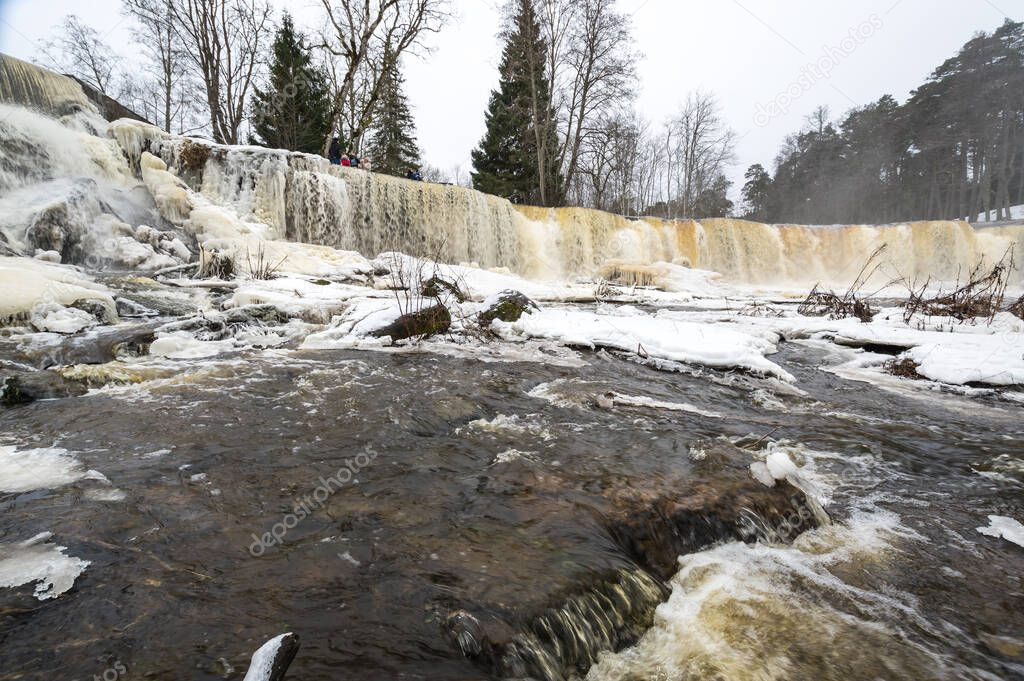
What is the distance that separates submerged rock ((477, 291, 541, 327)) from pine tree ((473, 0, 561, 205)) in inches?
679

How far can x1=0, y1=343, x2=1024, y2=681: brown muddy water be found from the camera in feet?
3.79

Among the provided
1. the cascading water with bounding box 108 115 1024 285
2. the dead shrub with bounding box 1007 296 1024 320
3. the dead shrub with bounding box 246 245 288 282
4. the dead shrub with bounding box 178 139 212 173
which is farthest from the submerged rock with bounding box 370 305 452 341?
the dead shrub with bounding box 178 139 212 173

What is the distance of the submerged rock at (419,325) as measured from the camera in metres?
5.33

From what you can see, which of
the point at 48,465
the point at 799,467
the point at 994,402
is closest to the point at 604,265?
the point at 994,402

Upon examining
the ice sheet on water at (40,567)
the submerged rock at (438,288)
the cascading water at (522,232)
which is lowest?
the ice sheet on water at (40,567)

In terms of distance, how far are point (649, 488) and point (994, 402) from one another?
3.77 m

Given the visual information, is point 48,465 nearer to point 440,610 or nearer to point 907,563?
point 440,610

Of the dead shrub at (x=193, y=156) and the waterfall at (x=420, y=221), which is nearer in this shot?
the waterfall at (x=420, y=221)

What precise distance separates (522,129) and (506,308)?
860 inches

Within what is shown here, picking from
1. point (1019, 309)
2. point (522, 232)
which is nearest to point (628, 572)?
point (1019, 309)

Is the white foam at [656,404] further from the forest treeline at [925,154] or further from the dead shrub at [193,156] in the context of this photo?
the forest treeline at [925,154]

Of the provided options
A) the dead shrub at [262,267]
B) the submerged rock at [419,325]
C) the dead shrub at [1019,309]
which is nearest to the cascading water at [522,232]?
the dead shrub at [262,267]

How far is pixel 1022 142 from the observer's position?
28.6m

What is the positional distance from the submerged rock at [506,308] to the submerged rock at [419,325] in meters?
0.53
